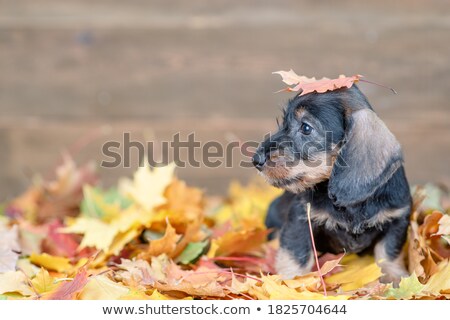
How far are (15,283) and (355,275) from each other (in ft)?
4.78

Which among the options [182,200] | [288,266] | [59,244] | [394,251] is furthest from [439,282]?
[59,244]

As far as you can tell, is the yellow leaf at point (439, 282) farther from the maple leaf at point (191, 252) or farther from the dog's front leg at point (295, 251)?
the maple leaf at point (191, 252)

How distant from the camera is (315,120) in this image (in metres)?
2.79

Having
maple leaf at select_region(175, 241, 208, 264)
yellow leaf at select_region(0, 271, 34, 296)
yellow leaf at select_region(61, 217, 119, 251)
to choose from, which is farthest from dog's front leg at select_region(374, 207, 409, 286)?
yellow leaf at select_region(0, 271, 34, 296)

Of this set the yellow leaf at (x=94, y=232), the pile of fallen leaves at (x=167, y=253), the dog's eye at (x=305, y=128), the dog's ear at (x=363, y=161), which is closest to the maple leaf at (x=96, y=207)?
the pile of fallen leaves at (x=167, y=253)

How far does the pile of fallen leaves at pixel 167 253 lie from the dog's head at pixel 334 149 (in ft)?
1.13

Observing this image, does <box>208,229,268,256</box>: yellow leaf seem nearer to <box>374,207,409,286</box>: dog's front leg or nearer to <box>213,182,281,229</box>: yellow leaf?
<box>213,182,281,229</box>: yellow leaf

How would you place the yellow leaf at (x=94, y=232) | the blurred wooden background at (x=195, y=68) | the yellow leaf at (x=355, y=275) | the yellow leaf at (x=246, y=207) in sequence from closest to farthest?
the yellow leaf at (x=355, y=275), the yellow leaf at (x=94, y=232), the yellow leaf at (x=246, y=207), the blurred wooden background at (x=195, y=68)

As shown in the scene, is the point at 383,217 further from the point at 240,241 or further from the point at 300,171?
the point at 240,241

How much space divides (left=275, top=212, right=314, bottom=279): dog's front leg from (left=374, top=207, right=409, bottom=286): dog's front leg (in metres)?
0.33

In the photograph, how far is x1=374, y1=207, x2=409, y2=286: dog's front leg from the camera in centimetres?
290

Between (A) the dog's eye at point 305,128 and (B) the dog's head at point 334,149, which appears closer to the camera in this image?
(B) the dog's head at point 334,149

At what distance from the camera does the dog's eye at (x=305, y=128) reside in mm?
2809
